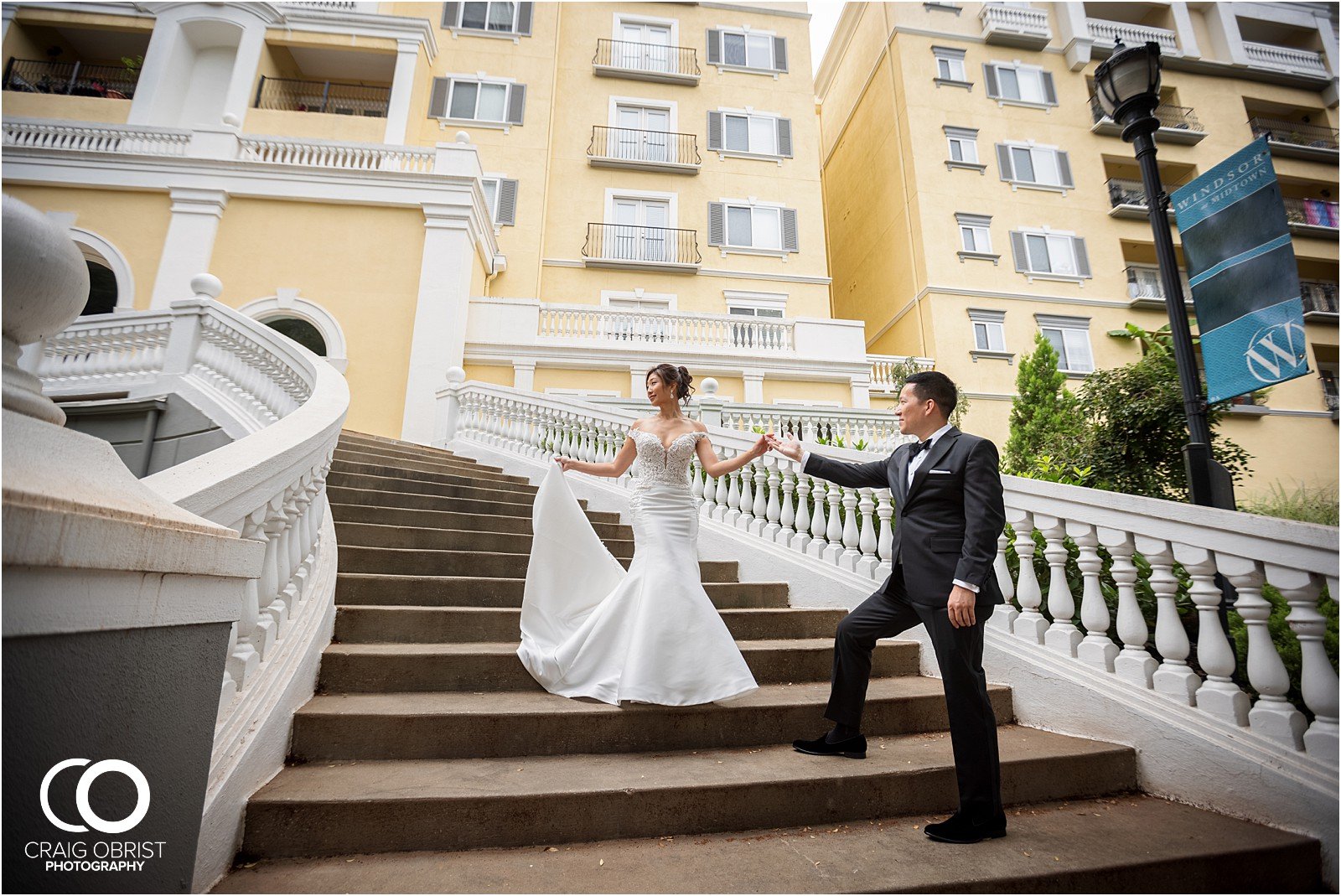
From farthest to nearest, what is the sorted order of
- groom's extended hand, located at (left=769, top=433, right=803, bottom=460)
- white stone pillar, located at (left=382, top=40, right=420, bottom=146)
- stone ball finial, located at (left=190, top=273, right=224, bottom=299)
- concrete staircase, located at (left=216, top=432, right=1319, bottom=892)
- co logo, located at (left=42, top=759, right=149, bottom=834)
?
white stone pillar, located at (left=382, top=40, right=420, bottom=146) < stone ball finial, located at (left=190, top=273, right=224, bottom=299) < groom's extended hand, located at (left=769, top=433, right=803, bottom=460) < concrete staircase, located at (left=216, top=432, right=1319, bottom=892) < co logo, located at (left=42, top=759, right=149, bottom=834)

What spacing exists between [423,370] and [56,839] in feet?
35.5

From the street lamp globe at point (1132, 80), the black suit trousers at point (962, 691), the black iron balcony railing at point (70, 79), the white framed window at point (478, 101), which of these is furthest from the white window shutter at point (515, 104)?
the black suit trousers at point (962, 691)

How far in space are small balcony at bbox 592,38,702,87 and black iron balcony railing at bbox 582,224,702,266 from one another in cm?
457

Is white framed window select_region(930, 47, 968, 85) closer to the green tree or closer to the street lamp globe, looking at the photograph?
the green tree

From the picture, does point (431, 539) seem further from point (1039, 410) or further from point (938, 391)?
point (1039, 410)

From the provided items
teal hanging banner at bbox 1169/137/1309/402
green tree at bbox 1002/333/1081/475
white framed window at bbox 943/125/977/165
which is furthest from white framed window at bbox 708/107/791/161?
teal hanging banner at bbox 1169/137/1309/402

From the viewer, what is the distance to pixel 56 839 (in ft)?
3.72

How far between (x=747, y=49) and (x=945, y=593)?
1961 cm

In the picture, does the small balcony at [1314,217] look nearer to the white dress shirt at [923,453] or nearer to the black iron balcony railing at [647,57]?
the black iron balcony railing at [647,57]

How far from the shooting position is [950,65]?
18.0 meters

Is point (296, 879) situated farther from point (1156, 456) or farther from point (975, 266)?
point (975, 266)

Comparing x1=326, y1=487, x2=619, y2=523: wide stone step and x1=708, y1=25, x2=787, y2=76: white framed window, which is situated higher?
x1=708, y1=25, x2=787, y2=76: white framed window

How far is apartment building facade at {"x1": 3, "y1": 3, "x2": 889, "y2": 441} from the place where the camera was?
11.5 metres

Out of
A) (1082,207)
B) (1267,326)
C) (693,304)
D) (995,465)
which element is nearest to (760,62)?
(693,304)
